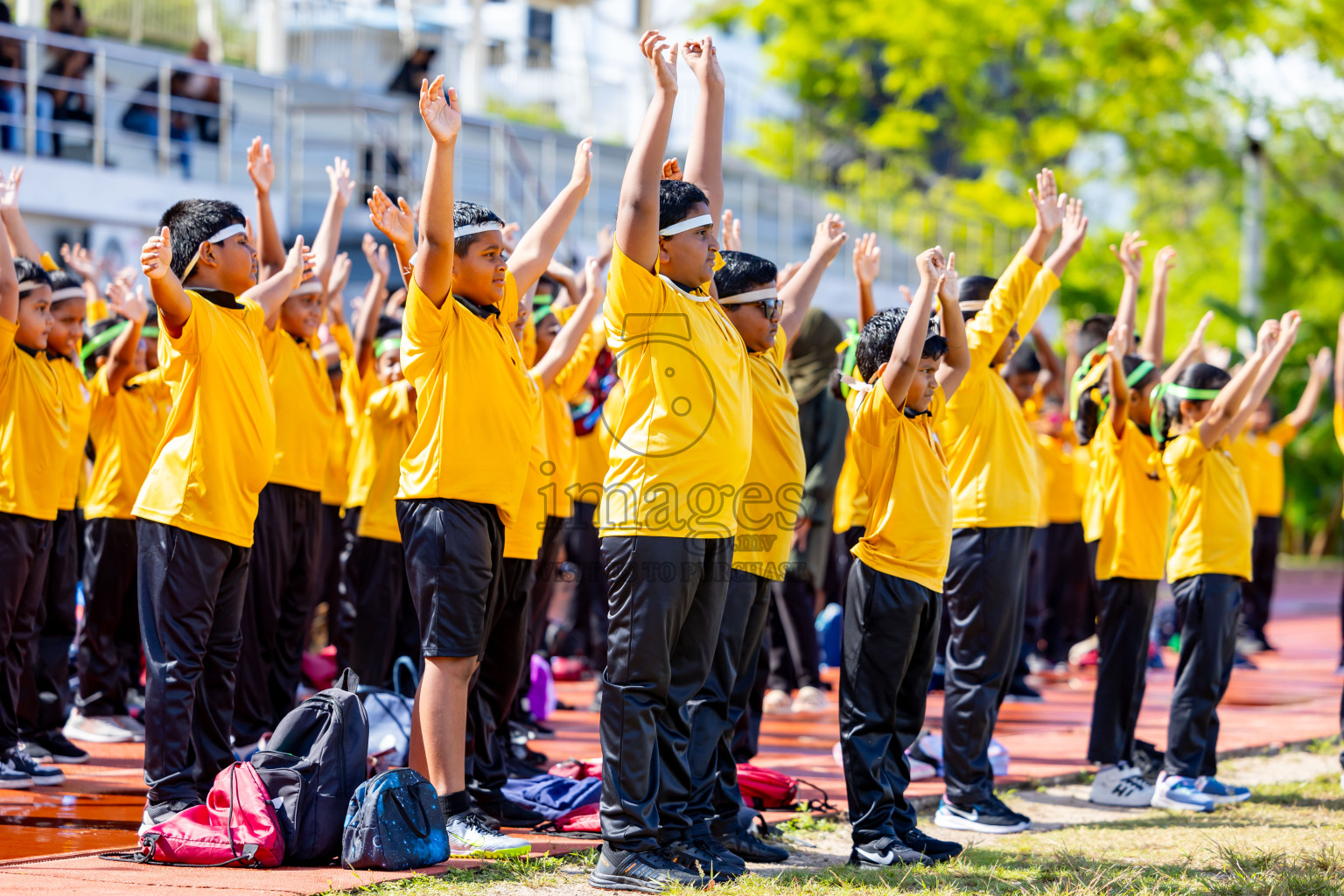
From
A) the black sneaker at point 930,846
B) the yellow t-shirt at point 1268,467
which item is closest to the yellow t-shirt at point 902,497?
the black sneaker at point 930,846

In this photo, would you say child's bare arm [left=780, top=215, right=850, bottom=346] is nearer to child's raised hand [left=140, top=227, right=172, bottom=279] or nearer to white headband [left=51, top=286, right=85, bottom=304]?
child's raised hand [left=140, top=227, right=172, bottom=279]

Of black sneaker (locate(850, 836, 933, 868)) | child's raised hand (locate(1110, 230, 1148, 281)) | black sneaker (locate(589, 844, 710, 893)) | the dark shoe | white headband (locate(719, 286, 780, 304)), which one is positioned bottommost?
the dark shoe

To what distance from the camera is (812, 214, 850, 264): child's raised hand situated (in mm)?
5316

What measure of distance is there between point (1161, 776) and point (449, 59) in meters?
18.3

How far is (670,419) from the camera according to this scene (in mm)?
4297

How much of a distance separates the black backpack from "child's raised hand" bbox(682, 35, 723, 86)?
248cm

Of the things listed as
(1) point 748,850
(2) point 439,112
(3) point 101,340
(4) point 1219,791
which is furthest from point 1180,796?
(3) point 101,340

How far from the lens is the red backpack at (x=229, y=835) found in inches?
174

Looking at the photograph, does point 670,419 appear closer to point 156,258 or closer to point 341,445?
point 156,258

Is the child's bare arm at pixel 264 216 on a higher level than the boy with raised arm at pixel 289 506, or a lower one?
higher

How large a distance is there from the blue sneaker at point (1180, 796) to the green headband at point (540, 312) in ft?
11.8

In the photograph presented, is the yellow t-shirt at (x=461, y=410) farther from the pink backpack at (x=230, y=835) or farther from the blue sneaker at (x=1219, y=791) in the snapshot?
the blue sneaker at (x=1219, y=791)

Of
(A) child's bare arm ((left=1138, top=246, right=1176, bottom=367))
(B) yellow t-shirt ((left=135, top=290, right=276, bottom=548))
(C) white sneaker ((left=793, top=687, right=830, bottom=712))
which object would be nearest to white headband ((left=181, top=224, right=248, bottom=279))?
(B) yellow t-shirt ((left=135, top=290, right=276, bottom=548))

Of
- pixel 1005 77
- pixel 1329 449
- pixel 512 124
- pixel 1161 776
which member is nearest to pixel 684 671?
pixel 1161 776
